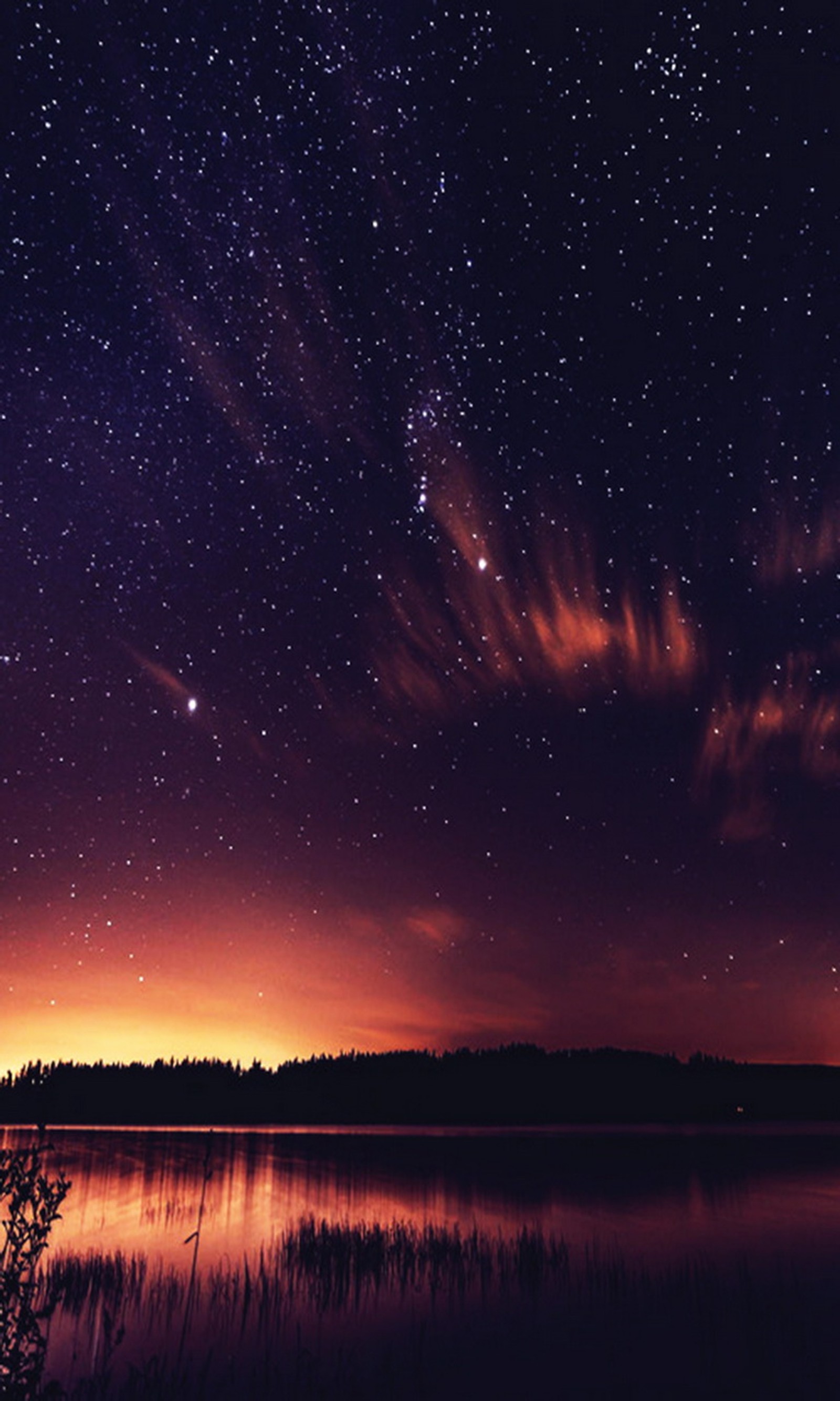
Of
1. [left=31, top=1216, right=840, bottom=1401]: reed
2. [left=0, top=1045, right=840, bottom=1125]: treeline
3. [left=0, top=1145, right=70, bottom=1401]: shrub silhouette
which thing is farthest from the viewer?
[left=0, top=1045, right=840, bottom=1125]: treeline

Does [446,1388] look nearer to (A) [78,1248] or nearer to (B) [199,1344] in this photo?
(B) [199,1344]

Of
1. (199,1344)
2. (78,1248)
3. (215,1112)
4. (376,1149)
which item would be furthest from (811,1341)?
(215,1112)

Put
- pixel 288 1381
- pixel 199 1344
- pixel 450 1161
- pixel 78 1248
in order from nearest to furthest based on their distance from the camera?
pixel 288 1381
pixel 199 1344
pixel 78 1248
pixel 450 1161

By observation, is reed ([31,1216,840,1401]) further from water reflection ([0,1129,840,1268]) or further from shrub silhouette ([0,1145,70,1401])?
water reflection ([0,1129,840,1268])

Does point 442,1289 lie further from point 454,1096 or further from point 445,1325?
point 454,1096

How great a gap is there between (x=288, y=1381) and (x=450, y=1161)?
4818 cm

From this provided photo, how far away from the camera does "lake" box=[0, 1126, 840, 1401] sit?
1298 cm

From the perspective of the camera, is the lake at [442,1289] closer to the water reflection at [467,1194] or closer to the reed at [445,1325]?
the reed at [445,1325]

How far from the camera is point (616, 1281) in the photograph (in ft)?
64.3

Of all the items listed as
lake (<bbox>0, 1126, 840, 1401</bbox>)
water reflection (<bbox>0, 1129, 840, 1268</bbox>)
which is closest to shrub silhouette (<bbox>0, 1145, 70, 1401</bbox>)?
lake (<bbox>0, 1126, 840, 1401</bbox>)

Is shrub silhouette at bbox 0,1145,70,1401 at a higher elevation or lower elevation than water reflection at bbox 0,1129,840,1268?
higher

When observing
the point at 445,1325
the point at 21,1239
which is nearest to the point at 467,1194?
the point at 445,1325

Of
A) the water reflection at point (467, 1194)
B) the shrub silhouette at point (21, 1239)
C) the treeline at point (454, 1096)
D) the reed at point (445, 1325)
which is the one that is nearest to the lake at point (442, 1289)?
the reed at point (445, 1325)

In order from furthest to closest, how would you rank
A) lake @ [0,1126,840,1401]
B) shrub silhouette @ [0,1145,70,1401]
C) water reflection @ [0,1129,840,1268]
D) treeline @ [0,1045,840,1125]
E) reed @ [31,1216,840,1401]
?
treeline @ [0,1045,840,1125], water reflection @ [0,1129,840,1268], lake @ [0,1126,840,1401], reed @ [31,1216,840,1401], shrub silhouette @ [0,1145,70,1401]
